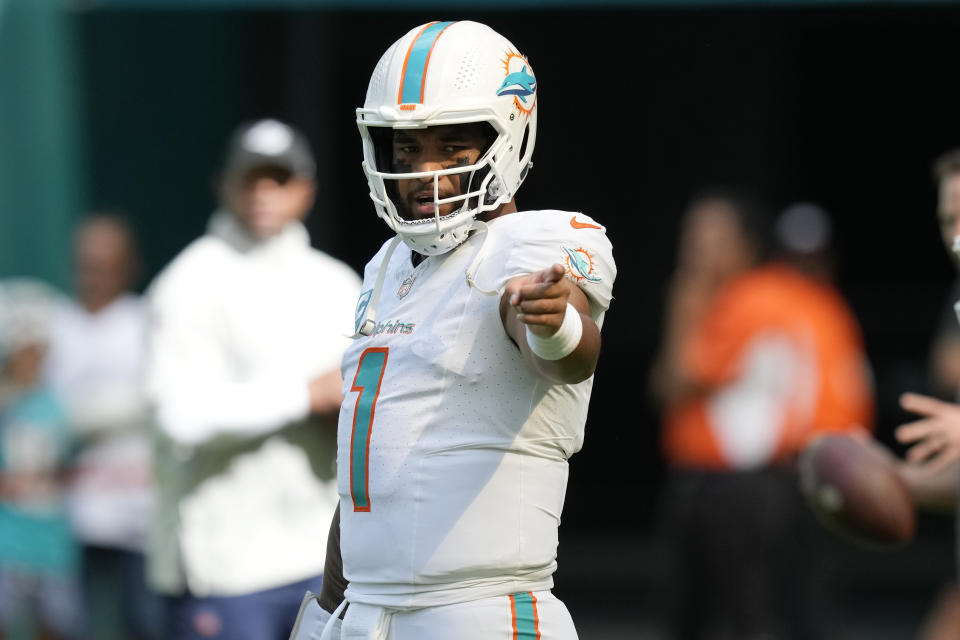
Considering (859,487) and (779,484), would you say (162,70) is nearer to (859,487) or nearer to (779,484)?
(779,484)

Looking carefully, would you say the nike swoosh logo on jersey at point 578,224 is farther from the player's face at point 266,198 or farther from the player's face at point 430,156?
the player's face at point 266,198

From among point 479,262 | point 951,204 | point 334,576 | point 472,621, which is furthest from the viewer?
point 951,204

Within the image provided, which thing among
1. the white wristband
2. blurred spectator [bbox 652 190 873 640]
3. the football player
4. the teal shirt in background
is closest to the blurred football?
the football player

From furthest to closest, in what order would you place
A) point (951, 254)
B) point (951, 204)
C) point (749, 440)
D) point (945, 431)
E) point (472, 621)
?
Result: point (749, 440) < point (951, 254) < point (951, 204) < point (945, 431) < point (472, 621)

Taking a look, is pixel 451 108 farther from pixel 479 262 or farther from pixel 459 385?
pixel 459 385

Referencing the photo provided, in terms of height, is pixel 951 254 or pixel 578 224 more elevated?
pixel 578 224

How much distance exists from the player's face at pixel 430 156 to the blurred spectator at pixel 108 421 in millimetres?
3287

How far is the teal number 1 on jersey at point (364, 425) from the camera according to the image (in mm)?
2971

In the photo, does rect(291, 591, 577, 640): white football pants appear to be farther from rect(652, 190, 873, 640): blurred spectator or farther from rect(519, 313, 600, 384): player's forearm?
rect(652, 190, 873, 640): blurred spectator

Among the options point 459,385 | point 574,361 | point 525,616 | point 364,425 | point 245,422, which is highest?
point 574,361

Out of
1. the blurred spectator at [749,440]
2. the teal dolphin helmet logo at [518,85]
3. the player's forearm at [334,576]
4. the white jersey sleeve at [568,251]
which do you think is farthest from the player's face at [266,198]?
the blurred spectator at [749,440]

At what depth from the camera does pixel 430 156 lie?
3.04 meters

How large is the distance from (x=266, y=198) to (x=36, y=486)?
2223 millimetres

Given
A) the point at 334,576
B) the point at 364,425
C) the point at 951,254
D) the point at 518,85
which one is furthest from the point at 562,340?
the point at 951,254
